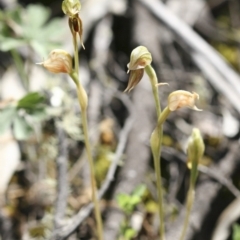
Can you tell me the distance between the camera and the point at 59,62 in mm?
947

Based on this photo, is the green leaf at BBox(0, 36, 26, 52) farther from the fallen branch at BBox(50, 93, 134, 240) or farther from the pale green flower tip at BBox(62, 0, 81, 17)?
the pale green flower tip at BBox(62, 0, 81, 17)

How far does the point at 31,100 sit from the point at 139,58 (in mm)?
598

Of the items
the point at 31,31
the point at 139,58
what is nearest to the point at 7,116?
the point at 31,31

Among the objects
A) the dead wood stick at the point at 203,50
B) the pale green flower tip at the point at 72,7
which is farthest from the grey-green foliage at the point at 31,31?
the pale green flower tip at the point at 72,7

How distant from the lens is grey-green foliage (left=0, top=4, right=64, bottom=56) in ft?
5.30

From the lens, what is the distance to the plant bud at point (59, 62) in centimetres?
95

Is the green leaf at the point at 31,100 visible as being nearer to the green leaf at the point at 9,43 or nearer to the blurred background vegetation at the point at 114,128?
the blurred background vegetation at the point at 114,128

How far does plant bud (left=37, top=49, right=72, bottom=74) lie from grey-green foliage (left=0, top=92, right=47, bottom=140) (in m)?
0.46

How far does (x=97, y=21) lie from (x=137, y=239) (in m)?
1.07

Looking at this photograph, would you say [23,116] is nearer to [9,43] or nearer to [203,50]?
[9,43]

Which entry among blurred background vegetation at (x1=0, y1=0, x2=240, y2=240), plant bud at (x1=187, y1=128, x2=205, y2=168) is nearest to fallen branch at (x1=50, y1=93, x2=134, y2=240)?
blurred background vegetation at (x1=0, y1=0, x2=240, y2=240)

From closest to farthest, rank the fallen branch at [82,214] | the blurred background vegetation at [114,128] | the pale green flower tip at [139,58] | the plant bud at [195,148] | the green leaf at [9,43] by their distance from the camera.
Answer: the pale green flower tip at [139,58], the plant bud at [195,148], the fallen branch at [82,214], the blurred background vegetation at [114,128], the green leaf at [9,43]

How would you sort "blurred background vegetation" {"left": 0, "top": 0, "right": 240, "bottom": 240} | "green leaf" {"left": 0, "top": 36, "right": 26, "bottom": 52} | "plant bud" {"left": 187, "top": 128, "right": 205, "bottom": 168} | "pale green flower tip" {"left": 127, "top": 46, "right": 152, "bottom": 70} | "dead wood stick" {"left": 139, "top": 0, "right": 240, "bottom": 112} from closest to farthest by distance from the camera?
"pale green flower tip" {"left": 127, "top": 46, "right": 152, "bottom": 70} → "plant bud" {"left": 187, "top": 128, "right": 205, "bottom": 168} → "blurred background vegetation" {"left": 0, "top": 0, "right": 240, "bottom": 240} → "green leaf" {"left": 0, "top": 36, "right": 26, "bottom": 52} → "dead wood stick" {"left": 139, "top": 0, "right": 240, "bottom": 112}

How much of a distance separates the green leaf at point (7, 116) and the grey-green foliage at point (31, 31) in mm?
230
